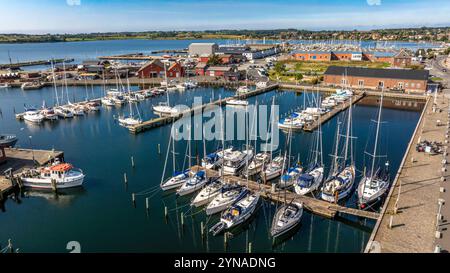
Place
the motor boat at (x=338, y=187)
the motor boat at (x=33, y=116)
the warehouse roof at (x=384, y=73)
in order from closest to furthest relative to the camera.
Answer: the motor boat at (x=338, y=187), the motor boat at (x=33, y=116), the warehouse roof at (x=384, y=73)

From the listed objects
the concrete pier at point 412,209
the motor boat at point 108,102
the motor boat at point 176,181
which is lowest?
the motor boat at point 176,181

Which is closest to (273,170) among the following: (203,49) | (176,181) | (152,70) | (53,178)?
(176,181)

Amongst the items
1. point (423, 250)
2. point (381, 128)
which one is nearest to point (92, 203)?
point (423, 250)

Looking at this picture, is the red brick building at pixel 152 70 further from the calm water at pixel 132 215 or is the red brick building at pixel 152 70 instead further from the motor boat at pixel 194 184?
the motor boat at pixel 194 184

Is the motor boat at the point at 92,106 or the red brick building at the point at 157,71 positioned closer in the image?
the motor boat at the point at 92,106

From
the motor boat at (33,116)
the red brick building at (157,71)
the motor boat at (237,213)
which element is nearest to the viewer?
the motor boat at (237,213)

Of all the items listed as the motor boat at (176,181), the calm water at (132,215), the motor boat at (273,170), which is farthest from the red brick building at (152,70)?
the motor boat at (273,170)
